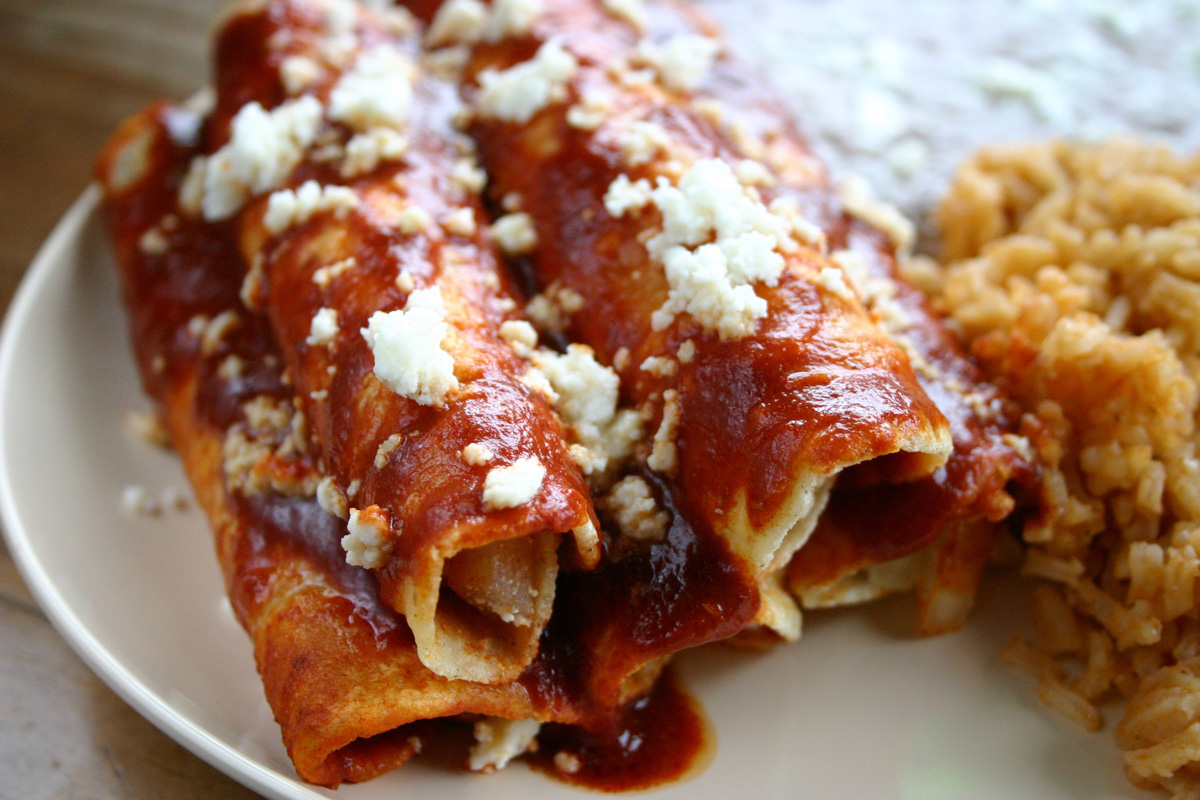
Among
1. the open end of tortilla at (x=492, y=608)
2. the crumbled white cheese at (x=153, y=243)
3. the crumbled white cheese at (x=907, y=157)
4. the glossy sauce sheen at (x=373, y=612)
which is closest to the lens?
the open end of tortilla at (x=492, y=608)

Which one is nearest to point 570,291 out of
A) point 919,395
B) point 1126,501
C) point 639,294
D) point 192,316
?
point 639,294

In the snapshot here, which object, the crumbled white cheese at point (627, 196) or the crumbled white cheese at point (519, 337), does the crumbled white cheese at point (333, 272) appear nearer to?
the crumbled white cheese at point (519, 337)

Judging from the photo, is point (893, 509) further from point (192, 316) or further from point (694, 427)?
point (192, 316)

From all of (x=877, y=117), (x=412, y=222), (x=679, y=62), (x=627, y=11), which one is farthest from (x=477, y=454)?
(x=877, y=117)

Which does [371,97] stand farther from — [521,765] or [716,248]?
[521,765]

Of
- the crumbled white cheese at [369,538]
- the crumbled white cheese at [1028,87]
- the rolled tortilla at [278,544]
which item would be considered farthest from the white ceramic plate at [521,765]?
the crumbled white cheese at [1028,87]

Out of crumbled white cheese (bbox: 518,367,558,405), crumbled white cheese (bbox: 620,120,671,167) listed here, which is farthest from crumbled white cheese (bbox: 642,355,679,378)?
crumbled white cheese (bbox: 620,120,671,167)

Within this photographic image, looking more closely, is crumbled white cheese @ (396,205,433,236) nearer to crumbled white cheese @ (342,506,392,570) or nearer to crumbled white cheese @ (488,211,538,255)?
crumbled white cheese @ (488,211,538,255)
